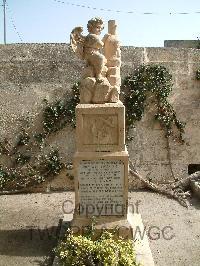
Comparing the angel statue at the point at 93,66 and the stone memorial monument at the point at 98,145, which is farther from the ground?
the angel statue at the point at 93,66

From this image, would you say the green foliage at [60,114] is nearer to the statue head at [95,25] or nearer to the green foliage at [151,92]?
the green foliage at [151,92]

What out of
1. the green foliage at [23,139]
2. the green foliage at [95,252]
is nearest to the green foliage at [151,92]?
the green foliage at [23,139]

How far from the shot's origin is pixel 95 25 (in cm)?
551

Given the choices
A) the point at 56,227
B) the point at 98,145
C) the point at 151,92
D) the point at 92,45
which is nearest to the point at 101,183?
the point at 98,145

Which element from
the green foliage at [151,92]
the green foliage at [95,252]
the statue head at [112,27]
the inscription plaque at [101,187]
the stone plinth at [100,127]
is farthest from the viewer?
the green foliage at [151,92]

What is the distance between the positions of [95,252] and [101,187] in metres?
1.02

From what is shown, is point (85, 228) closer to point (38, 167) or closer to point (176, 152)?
point (38, 167)

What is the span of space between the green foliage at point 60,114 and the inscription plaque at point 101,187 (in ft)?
11.4

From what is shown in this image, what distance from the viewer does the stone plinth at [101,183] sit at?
5.36 metres

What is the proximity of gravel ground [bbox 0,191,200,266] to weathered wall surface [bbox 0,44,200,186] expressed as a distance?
1.03 meters

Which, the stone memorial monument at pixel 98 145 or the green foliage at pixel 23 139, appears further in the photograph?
the green foliage at pixel 23 139

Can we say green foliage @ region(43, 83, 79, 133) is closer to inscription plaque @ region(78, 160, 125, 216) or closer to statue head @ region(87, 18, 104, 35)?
statue head @ region(87, 18, 104, 35)

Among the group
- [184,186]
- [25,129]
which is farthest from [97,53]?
[184,186]

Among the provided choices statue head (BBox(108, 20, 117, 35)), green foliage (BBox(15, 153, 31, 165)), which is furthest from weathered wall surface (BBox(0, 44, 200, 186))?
statue head (BBox(108, 20, 117, 35))
